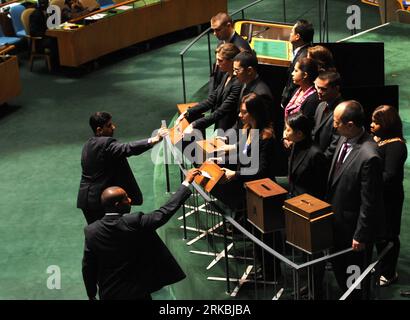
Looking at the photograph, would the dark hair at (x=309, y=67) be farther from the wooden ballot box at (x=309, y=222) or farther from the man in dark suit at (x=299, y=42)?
the wooden ballot box at (x=309, y=222)

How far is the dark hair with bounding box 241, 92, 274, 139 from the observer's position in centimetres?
625

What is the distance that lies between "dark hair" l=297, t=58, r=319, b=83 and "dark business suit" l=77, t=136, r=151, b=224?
1380 millimetres

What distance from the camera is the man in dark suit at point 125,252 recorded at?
5.61m

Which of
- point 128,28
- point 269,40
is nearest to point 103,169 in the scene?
point 269,40

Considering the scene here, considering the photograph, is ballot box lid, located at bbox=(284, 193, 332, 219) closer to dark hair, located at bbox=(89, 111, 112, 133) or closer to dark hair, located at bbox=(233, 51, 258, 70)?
dark hair, located at bbox=(233, 51, 258, 70)

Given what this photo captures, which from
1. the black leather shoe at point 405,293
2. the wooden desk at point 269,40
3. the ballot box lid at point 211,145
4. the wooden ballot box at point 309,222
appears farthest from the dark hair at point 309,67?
the wooden desk at point 269,40

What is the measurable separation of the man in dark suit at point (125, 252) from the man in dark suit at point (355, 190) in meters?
1.08

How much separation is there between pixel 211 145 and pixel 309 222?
1.55 metres

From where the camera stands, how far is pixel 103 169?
6.90 m

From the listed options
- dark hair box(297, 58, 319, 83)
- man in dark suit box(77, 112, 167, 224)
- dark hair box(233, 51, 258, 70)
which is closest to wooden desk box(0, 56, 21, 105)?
man in dark suit box(77, 112, 167, 224)

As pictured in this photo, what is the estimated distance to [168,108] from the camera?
41.2 ft

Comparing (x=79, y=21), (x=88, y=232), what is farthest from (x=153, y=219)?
(x=79, y=21)

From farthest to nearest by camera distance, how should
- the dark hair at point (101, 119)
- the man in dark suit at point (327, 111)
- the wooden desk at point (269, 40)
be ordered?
the wooden desk at point (269, 40)
the dark hair at point (101, 119)
the man in dark suit at point (327, 111)

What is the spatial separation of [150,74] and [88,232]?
884 cm
